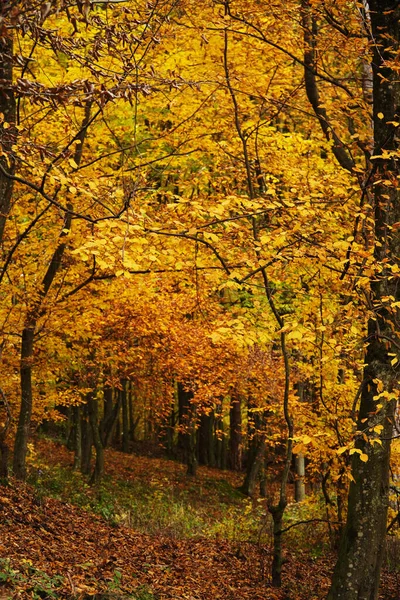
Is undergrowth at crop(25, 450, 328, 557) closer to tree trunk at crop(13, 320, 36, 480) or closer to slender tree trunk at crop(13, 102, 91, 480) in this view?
tree trunk at crop(13, 320, 36, 480)

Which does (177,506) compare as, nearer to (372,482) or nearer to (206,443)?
(372,482)

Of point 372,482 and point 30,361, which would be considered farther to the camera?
point 30,361

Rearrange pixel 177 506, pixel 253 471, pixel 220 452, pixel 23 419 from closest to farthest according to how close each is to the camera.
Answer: pixel 23 419, pixel 177 506, pixel 253 471, pixel 220 452

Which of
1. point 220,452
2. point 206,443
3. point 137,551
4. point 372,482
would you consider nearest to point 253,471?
point 206,443

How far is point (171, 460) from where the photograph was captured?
26125 mm

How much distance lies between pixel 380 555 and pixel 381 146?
4.14 metres

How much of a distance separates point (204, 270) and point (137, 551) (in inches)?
197

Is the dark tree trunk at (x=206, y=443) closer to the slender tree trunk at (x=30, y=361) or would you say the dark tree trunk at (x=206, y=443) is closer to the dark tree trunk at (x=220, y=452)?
the dark tree trunk at (x=220, y=452)

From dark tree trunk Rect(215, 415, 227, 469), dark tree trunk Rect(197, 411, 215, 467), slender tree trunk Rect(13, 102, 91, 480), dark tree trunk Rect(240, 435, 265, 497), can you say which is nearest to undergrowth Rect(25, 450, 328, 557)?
dark tree trunk Rect(240, 435, 265, 497)

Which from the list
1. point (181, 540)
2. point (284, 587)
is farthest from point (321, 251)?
point (181, 540)

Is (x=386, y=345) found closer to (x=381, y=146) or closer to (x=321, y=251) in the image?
(x=321, y=251)

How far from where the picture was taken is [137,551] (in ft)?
31.8

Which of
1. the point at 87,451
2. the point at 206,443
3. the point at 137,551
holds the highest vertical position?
the point at 206,443

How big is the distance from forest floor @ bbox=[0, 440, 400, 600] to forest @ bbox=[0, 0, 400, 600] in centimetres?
6
